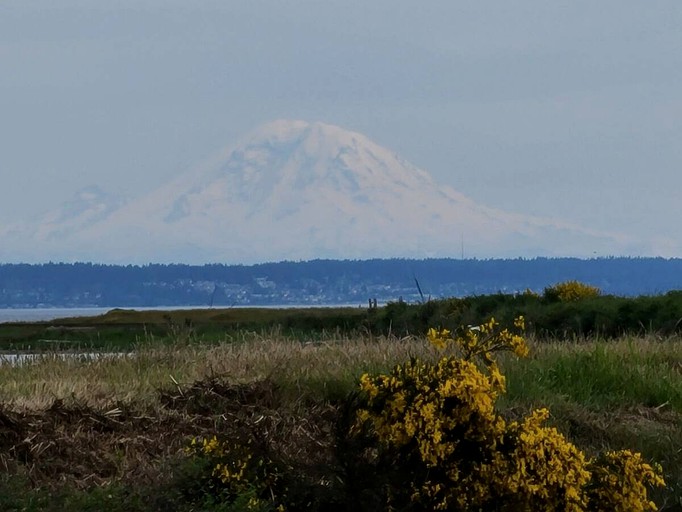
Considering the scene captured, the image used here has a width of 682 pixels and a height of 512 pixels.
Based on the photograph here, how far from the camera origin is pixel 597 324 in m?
27.3

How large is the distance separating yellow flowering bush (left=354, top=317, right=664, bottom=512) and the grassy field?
0.47 meters

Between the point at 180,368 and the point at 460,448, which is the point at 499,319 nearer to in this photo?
the point at 180,368

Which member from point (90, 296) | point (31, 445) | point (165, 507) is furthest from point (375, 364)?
point (90, 296)

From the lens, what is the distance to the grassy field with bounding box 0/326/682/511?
8705 millimetres

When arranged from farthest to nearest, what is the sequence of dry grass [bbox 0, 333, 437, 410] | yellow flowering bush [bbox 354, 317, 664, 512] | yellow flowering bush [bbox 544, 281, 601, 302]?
yellow flowering bush [bbox 544, 281, 601, 302] < dry grass [bbox 0, 333, 437, 410] < yellow flowering bush [bbox 354, 317, 664, 512]

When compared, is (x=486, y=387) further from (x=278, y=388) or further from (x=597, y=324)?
(x=597, y=324)

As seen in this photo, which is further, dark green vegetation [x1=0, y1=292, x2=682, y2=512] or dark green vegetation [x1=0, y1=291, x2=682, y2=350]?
dark green vegetation [x1=0, y1=291, x2=682, y2=350]

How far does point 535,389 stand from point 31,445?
16.2 ft

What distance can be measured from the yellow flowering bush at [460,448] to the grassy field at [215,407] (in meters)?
0.47

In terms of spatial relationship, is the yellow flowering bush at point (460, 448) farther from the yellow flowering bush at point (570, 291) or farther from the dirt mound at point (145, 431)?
the yellow flowering bush at point (570, 291)

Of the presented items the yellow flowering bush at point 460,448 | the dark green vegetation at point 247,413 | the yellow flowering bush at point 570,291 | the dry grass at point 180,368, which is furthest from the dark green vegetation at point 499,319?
the yellow flowering bush at point 460,448

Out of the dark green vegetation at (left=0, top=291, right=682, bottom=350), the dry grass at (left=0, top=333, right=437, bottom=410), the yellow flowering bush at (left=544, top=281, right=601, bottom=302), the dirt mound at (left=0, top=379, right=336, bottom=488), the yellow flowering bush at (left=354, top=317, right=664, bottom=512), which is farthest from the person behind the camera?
the yellow flowering bush at (left=544, top=281, right=601, bottom=302)

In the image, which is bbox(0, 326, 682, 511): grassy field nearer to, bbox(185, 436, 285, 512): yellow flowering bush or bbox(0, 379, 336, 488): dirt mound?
bbox(0, 379, 336, 488): dirt mound

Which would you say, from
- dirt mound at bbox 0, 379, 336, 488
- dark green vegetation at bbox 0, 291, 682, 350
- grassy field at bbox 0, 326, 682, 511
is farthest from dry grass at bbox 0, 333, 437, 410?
dark green vegetation at bbox 0, 291, 682, 350
